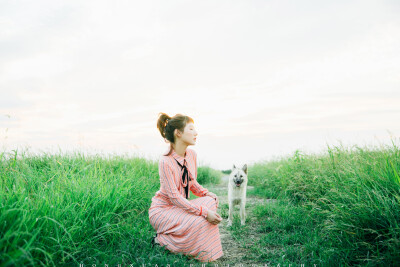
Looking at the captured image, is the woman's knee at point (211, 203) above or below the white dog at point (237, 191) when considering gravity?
above

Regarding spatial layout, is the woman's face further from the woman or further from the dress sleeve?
the dress sleeve

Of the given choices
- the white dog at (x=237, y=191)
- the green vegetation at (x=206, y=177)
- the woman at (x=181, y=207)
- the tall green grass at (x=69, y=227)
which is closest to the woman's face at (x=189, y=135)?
the woman at (x=181, y=207)

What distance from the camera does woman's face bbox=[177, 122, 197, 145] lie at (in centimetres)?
325

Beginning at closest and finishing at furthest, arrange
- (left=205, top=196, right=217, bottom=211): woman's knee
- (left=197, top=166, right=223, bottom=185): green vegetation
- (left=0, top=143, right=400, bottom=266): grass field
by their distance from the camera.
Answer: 1. (left=0, top=143, right=400, bottom=266): grass field
2. (left=205, top=196, right=217, bottom=211): woman's knee
3. (left=197, top=166, right=223, bottom=185): green vegetation

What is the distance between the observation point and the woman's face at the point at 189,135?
3250mm

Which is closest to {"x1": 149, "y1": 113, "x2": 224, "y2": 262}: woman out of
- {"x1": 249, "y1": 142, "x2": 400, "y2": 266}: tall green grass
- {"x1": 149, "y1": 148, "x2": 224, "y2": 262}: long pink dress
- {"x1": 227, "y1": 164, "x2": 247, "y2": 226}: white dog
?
{"x1": 149, "y1": 148, "x2": 224, "y2": 262}: long pink dress

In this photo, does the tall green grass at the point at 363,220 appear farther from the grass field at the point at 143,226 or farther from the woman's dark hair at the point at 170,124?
the woman's dark hair at the point at 170,124

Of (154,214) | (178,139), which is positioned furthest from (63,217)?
(178,139)

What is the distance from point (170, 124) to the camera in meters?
3.31

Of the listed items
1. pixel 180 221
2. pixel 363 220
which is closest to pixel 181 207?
pixel 180 221

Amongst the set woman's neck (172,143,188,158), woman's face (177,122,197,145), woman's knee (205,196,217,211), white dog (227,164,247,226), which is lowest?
white dog (227,164,247,226)

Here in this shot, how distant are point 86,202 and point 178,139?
1.45 m

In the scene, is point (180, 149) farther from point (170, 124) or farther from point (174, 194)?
point (174, 194)

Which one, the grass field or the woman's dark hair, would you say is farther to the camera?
the woman's dark hair
